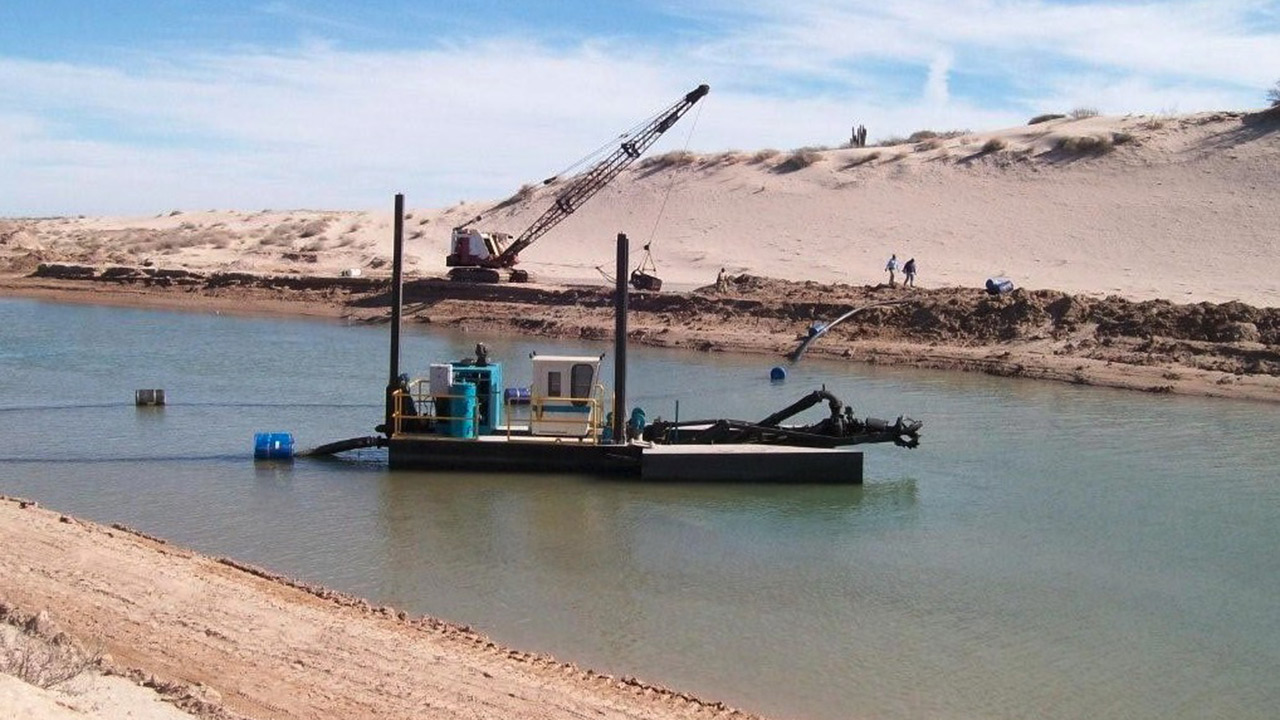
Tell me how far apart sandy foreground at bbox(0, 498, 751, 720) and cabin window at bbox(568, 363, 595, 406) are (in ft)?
27.5

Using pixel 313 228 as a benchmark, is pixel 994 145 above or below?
above

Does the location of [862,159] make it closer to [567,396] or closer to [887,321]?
[887,321]

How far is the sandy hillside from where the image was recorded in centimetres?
4753

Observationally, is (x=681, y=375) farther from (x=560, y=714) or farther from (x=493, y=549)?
(x=560, y=714)

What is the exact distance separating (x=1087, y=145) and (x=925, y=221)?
9797 mm

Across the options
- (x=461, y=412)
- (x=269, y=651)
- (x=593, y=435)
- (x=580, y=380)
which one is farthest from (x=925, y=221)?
Result: (x=269, y=651)

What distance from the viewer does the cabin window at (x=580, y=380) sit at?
20.9 metres

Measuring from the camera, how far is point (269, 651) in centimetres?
1023

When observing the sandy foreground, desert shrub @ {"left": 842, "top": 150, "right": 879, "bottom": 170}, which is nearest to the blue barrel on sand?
desert shrub @ {"left": 842, "top": 150, "right": 879, "bottom": 170}

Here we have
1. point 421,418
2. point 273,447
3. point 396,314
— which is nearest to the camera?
point 421,418

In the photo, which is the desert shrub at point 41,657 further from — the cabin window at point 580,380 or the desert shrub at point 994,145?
the desert shrub at point 994,145

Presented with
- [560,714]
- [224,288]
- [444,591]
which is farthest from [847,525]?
[224,288]

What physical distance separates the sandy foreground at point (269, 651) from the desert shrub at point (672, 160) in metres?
63.1

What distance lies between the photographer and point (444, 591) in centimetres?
1380
